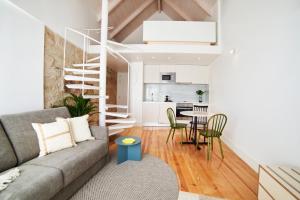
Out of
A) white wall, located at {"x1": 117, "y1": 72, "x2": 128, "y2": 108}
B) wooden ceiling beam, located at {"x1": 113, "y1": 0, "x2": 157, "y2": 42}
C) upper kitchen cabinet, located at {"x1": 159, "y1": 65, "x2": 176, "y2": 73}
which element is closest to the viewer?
upper kitchen cabinet, located at {"x1": 159, "y1": 65, "x2": 176, "y2": 73}

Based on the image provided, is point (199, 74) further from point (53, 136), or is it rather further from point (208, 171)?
point (53, 136)

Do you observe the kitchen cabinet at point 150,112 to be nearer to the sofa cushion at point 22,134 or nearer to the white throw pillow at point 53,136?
the white throw pillow at point 53,136

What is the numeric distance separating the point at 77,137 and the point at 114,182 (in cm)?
84

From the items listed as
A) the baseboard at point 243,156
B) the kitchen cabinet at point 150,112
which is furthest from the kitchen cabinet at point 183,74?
the baseboard at point 243,156

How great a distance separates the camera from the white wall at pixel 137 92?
549 cm

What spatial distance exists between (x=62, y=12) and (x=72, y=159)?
301 cm

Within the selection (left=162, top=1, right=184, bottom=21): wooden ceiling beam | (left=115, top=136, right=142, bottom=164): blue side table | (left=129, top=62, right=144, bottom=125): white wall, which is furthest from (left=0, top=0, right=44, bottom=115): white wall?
(left=162, top=1, right=184, bottom=21): wooden ceiling beam

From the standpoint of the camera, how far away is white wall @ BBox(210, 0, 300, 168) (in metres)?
1.82

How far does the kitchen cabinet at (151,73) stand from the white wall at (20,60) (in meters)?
3.62

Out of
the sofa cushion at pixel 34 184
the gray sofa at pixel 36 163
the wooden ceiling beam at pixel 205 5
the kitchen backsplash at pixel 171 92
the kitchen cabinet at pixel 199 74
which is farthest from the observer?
the kitchen backsplash at pixel 171 92

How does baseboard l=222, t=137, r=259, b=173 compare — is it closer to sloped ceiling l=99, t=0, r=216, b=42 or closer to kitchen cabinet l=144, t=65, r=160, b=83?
kitchen cabinet l=144, t=65, r=160, b=83

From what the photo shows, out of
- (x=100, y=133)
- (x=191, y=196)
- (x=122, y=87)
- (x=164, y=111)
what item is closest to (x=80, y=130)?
(x=100, y=133)

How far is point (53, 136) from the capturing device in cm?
189

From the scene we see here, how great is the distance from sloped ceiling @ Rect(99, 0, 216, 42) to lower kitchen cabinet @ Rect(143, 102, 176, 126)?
9.75 ft
